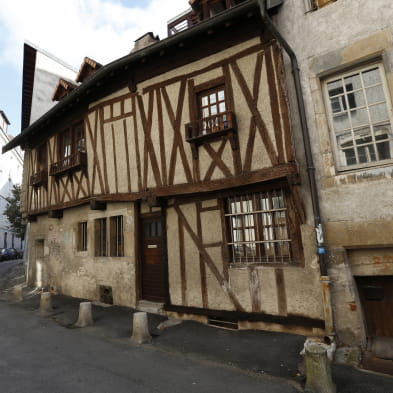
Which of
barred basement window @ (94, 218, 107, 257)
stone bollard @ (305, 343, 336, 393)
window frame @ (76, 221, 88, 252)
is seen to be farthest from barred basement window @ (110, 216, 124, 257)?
stone bollard @ (305, 343, 336, 393)

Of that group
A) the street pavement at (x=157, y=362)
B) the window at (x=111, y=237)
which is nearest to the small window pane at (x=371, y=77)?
the street pavement at (x=157, y=362)

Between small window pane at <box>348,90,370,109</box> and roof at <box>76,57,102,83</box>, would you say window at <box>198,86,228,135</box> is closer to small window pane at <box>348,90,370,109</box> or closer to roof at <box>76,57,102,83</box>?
small window pane at <box>348,90,370,109</box>

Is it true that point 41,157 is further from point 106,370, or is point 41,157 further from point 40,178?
point 106,370

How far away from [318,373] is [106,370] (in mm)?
2709

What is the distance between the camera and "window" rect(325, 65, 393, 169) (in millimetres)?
4211

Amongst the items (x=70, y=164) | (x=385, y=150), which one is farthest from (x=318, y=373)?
(x=70, y=164)

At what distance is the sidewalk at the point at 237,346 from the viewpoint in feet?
10.8

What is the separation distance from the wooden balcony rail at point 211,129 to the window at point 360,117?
1654 millimetres

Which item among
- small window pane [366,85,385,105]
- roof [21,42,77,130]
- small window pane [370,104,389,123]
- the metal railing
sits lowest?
small window pane [370,104,389,123]

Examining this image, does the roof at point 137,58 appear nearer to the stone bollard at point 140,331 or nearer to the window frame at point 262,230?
the window frame at point 262,230

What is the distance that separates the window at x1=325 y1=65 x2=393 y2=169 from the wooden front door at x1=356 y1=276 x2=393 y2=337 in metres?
1.78

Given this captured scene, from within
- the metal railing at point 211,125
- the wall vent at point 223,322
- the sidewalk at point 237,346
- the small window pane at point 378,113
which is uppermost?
the metal railing at point 211,125

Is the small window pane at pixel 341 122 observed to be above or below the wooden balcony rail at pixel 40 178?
below

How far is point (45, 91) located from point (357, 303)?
44.7ft
